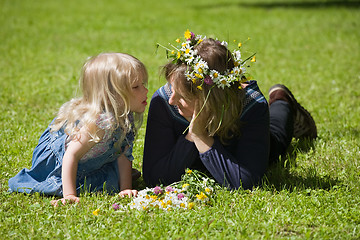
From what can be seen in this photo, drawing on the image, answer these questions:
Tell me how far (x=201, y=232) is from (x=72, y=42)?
335 inches

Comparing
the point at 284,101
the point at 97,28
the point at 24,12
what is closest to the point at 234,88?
the point at 284,101

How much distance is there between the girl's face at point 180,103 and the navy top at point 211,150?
0.20 metres

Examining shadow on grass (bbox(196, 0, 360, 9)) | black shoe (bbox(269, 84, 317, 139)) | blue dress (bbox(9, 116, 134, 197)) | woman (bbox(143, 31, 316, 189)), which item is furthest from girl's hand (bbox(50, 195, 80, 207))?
shadow on grass (bbox(196, 0, 360, 9))

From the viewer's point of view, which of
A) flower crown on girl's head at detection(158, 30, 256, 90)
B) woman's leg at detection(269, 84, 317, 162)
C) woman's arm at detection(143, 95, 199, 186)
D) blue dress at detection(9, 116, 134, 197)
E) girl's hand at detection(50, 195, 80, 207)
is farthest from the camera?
woman's leg at detection(269, 84, 317, 162)

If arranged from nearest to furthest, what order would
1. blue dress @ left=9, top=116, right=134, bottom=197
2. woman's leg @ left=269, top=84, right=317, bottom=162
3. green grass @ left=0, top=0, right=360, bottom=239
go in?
green grass @ left=0, top=0, right=360, bottom=239 < blue dress @ left=9, top=116, right=134, bottom=197 < woman's leg @ left=269, top=84, right=317, bottom=162

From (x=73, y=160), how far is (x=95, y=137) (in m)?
0.23

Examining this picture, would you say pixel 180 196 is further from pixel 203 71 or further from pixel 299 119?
pixel 299 119

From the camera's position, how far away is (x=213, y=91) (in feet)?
11.3

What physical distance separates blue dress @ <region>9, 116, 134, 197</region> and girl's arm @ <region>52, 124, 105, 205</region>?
129 millimetres

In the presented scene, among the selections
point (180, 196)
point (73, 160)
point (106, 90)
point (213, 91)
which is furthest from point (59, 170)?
point (213, 91)

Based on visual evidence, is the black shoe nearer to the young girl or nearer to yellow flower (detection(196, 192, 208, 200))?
the young girl

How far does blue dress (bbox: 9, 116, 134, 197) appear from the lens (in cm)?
367

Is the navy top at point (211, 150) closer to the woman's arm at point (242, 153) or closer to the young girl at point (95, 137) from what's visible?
the woman's arm at point (242, 153)

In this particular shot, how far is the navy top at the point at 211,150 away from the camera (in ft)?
11.9
